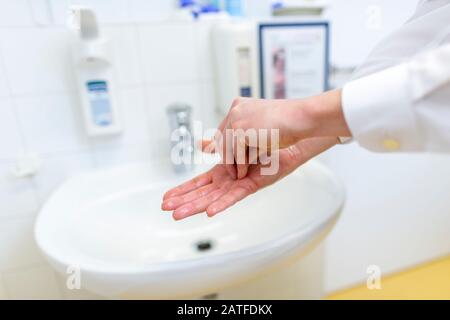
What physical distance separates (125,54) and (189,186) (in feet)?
1.22

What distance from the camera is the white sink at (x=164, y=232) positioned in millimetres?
467

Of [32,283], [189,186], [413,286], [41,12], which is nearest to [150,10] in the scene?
[41,12]

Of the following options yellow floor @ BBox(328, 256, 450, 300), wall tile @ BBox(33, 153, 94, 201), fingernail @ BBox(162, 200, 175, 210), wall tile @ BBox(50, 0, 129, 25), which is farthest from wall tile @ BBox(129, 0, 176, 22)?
yellow floor @ BBox(328, 256, 450, 300)

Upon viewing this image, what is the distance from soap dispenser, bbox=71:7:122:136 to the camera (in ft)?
2.07

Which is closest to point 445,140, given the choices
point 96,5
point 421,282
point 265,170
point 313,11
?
point 265,170

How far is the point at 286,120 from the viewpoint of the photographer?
0.38 metres

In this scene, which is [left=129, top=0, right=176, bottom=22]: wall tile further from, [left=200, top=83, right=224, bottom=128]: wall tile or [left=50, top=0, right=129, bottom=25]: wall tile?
[left=200, top=83, right=224, bottom=128]: wall tile

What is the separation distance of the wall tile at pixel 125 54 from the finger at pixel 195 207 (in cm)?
39

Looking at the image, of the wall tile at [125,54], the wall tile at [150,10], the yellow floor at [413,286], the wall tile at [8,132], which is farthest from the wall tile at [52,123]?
the yellow floor at [413,286]

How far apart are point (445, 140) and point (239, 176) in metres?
0.27

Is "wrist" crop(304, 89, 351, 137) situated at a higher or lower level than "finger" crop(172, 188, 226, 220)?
higher

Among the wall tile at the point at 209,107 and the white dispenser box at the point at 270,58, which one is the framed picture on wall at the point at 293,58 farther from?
the wall tile at the point at 209,107

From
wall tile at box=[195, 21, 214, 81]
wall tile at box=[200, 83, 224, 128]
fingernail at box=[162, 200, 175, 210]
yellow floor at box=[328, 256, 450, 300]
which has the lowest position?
yellow floor at box=[328, 256, 450, 300]

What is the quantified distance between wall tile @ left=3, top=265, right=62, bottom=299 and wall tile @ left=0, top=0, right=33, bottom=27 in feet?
1.80
